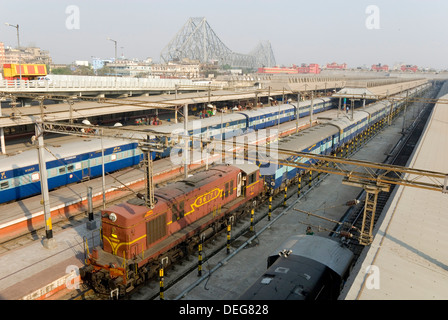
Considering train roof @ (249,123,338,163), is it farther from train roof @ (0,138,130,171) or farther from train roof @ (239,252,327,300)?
train roof @ (0,138,130,171)

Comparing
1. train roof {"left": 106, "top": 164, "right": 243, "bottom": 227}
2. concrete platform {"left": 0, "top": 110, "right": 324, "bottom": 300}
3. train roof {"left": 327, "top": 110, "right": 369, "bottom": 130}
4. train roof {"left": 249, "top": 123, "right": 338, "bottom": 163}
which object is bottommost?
concrete platform {"left": 0, "top": 110, "right": 324, "bottom": 300}

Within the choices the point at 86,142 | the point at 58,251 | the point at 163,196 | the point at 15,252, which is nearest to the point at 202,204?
the point at 163,196

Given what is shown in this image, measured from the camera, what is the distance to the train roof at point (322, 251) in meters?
14.9

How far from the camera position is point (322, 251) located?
615 inches

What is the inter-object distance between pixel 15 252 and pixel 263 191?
18.1 meters

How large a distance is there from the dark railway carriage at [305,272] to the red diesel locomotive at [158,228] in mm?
5901

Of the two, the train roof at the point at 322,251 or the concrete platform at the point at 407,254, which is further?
the train roof at the point at 322,251

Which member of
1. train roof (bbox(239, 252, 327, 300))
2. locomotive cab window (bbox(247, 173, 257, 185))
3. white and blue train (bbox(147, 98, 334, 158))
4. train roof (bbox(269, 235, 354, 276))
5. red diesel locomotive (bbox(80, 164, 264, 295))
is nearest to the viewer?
train roof (bbox(239, 252, 327, 300))

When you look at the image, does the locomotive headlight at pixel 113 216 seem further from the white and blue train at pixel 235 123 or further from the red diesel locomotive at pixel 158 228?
the white and blue train at pixel 235 123

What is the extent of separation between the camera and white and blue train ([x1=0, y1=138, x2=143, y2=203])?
24.7m

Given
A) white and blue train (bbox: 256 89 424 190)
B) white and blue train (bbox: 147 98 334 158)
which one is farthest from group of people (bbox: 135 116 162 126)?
white and blue train (bbox: 256 89 424 190)

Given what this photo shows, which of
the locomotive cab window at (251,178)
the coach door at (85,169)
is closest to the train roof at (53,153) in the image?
the coach door at (85,169)

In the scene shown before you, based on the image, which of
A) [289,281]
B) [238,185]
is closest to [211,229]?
[238,185]
